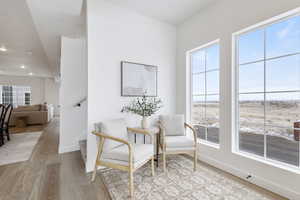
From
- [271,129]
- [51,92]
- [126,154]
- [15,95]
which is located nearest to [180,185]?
[126,154]

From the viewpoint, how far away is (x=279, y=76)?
185 cm

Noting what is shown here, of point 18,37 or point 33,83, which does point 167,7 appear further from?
point 33,83

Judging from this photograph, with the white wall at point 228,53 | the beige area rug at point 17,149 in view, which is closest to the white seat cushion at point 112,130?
the white wall at point 228,53

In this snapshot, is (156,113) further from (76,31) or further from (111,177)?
(76,31)

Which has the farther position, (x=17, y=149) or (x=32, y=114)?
(x=32, y=114)

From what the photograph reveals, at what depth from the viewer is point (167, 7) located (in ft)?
8.79

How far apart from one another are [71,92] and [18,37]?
2212mm

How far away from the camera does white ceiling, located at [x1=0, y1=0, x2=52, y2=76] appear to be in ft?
8.44

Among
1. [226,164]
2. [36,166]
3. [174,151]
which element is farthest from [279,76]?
[36,166]

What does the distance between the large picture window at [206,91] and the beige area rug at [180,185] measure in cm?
72

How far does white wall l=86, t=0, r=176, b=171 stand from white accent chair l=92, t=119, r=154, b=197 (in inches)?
16.4

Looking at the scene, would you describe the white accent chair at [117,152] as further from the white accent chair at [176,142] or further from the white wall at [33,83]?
the white wall at [33,83]

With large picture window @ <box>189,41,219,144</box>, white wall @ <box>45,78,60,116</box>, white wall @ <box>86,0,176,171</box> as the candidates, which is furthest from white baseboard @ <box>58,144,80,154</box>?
white wall @ <box>45,78,60,116</box>

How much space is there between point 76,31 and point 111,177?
3022 mm
